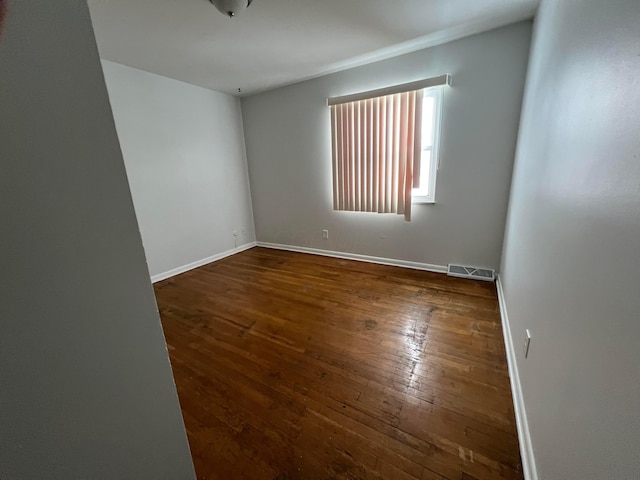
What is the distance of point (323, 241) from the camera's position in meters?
3.80

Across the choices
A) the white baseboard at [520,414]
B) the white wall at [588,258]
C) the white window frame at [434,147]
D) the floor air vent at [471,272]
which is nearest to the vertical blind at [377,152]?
the white window frame at [434,147]

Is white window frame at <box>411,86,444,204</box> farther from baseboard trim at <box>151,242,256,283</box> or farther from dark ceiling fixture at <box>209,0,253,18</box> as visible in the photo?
baseboard trim at <box>151,242,256,283</box>

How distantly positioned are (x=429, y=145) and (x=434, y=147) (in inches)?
2.4

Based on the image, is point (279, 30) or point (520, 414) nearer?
point (520, 414)

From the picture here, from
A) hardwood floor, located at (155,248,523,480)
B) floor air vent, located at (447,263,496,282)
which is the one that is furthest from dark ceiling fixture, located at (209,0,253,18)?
floor air vent, located at (447,263,496,282)

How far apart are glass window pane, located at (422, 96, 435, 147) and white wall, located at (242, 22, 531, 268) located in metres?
0.14

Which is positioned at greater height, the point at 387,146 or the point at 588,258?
the point at 387,146

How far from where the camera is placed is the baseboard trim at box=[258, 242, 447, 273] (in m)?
3.04

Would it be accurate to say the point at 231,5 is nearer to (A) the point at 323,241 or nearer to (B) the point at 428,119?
(B) the point at 428,119

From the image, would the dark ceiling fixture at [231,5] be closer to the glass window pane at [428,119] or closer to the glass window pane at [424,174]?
the glass window pane at [428,119]

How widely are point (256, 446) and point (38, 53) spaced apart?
4.96 feet

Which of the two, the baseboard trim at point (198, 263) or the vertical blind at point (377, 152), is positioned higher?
the vertical blind at point (377, 152)

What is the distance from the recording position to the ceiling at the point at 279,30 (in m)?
1.82

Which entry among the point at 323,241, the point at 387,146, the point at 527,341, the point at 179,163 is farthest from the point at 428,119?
the point at 179,163
